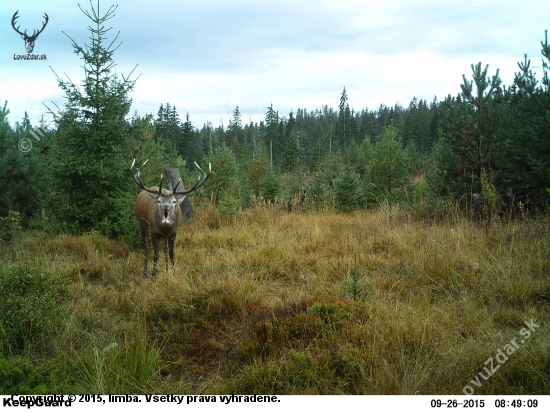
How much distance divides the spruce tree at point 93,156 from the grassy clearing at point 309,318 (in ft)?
6.16

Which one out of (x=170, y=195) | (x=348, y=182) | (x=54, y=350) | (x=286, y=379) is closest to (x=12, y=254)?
(x=170, y=195)

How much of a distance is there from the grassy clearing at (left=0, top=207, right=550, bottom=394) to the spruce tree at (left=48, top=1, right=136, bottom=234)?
1.88 metres

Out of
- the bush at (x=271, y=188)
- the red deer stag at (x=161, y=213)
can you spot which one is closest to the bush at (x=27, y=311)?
the red deer stag at (x=161, y=213)

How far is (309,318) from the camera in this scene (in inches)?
153

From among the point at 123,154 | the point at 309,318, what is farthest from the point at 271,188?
the point at 309,318

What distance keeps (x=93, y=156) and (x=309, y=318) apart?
729 centimetres

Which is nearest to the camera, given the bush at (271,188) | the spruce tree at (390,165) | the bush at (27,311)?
the bush at (27,311)

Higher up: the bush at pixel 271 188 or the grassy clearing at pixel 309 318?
the bush at pixel 271 188

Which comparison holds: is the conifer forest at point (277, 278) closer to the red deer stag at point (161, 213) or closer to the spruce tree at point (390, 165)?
the red deer stag at point (161, 213)

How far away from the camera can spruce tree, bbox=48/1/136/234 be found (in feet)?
29.3

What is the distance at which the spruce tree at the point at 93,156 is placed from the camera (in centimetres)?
895

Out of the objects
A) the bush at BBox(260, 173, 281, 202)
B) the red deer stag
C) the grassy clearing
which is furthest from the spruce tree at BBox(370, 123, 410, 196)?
the red deer stag

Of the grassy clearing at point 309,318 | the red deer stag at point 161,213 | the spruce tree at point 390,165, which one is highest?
the spruce tree at point 390,165

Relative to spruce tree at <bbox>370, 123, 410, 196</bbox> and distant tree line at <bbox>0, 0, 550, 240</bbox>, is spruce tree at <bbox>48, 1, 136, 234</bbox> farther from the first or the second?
spruce tree at <bbox>370, 123, 410, 196</bbox>
